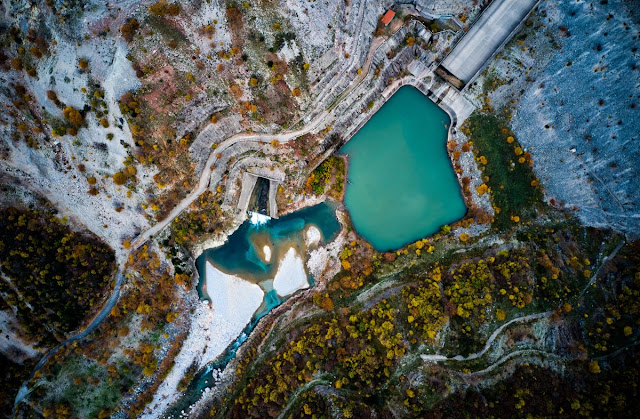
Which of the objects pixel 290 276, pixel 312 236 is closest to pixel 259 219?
pixel 312 236

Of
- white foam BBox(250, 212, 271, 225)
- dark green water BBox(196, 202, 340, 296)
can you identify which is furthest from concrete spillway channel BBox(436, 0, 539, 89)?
white foam BBox(250, 212, 271, 225)

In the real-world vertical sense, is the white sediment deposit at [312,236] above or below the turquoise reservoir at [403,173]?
below

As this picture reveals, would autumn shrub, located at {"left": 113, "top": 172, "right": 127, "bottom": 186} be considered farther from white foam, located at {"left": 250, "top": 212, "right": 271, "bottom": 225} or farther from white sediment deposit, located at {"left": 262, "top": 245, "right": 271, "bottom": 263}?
white sediment deposit, located at {"left": 262, "top": 245, "right": 271, "bottom": 263}

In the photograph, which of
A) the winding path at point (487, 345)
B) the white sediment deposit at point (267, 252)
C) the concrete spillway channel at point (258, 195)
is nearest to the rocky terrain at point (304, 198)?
the winding path at point (487, 345)

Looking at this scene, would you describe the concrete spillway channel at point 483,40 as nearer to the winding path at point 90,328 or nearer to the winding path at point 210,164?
the winding path at point 210,164

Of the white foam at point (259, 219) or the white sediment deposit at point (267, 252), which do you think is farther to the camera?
the white sediment deposit at point (267, 252)

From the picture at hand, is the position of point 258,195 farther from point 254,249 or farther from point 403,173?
point 403,173
